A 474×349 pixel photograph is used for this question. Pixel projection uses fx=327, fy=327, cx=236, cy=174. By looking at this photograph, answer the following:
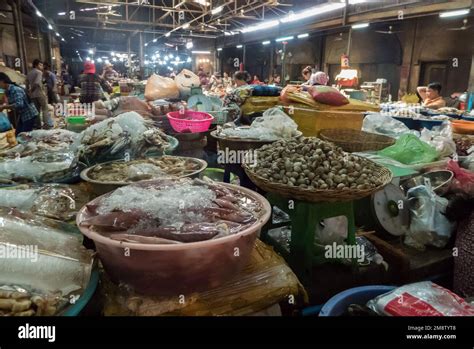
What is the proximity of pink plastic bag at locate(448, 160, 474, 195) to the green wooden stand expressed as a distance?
1.22 m

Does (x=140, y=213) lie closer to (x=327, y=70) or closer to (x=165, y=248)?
(x=165, y=248)

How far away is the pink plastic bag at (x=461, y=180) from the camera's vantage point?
8.98ft

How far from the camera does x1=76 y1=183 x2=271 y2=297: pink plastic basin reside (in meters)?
1.34

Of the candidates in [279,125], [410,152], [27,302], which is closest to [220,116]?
[279,125]

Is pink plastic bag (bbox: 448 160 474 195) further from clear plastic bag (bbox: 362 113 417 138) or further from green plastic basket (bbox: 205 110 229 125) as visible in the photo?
green plastic basket (bbox: 205 110 229 125)

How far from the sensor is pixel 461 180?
2857 millimetres

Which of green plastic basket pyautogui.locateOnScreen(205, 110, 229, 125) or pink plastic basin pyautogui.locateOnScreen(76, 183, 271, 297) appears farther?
green plastic basket pyautogui.locateOnScreen(205, 110, 229, 125)

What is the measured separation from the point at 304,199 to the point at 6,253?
160 cm

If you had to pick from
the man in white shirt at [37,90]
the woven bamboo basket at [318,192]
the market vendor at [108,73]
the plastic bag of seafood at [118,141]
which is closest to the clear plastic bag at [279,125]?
the plastic bag of seafood at [118,141]

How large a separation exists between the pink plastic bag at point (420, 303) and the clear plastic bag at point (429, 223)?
0.99 m

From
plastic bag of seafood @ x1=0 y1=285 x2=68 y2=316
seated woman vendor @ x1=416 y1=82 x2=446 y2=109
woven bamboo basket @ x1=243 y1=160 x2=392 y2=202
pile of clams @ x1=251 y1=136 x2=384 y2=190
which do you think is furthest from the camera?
seated woman vendor @ x1=416 y1=82 x2=446 y2=109

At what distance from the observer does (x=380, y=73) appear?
43.3ft

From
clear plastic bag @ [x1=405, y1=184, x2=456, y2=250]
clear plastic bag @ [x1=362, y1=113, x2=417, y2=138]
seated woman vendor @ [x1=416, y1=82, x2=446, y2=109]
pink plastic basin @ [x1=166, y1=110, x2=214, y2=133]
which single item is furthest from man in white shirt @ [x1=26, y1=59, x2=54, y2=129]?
seated woman vendor @ [x1=416, y1=82, x2=446, y2=109]

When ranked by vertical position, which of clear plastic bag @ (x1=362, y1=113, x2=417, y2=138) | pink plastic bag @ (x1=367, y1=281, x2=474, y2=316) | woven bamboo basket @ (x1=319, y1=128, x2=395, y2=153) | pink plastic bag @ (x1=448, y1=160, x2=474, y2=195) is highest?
clear plastic bag @ (x1=362, y1=113, x2=417, y2=138)
